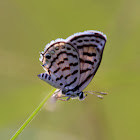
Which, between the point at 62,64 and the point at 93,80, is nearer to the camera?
the point at 62,64

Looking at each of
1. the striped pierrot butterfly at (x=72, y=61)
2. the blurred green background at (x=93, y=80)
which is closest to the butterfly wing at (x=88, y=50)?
the striped pierrot butterfly at (x=72, y=61)

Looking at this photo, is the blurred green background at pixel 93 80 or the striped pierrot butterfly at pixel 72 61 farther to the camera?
the blurred green background at pixel 93 80

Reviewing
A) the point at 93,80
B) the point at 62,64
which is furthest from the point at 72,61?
the point at 93,80

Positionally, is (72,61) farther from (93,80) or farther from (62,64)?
(93,80)

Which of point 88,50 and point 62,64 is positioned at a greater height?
point 88,50

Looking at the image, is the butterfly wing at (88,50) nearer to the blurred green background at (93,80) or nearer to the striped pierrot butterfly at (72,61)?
the striped pierrot butterfly at (72,61)
